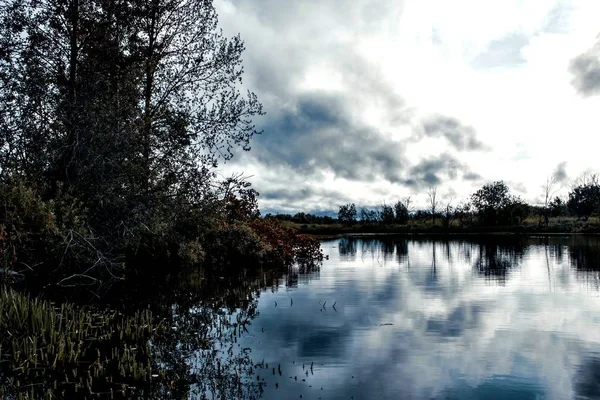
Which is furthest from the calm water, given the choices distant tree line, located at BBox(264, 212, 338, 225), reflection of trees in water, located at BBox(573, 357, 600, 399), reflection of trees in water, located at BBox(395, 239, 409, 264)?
distant tree line, located at BBox(264, 212, 338, 225)

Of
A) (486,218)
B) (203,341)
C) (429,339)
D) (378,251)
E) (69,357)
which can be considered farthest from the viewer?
(486,218)

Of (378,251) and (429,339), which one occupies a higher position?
(378,251)

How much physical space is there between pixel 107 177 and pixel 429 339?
1708 centimetres

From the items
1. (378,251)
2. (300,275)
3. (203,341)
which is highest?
→ (378,251)

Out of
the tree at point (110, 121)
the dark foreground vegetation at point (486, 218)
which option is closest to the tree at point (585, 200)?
the dark foreground vegetation at point (486, 218)

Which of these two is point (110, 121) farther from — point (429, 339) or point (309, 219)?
point (309, 219)

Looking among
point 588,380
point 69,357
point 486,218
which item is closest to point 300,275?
point 69,357

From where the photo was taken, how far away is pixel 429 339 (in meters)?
13.1

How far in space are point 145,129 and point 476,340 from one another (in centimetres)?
1957

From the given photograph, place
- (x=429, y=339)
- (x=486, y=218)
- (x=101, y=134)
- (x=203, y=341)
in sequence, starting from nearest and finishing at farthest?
(x=203, y=341), (x=429, y=339), (x=101, y=134), (x=486, y=218)

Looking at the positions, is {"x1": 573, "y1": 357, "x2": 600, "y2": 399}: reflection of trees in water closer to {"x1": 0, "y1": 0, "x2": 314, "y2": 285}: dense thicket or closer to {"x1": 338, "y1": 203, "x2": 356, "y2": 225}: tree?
{"x1": 0, "y1": 0, "x2": 314, "y2": 285}: dense thicket

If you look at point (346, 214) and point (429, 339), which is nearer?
point (429, 339)

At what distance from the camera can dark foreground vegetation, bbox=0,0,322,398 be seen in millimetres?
15125

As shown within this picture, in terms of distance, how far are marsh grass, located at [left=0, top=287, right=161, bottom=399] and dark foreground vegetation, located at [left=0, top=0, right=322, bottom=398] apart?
0.24ft
